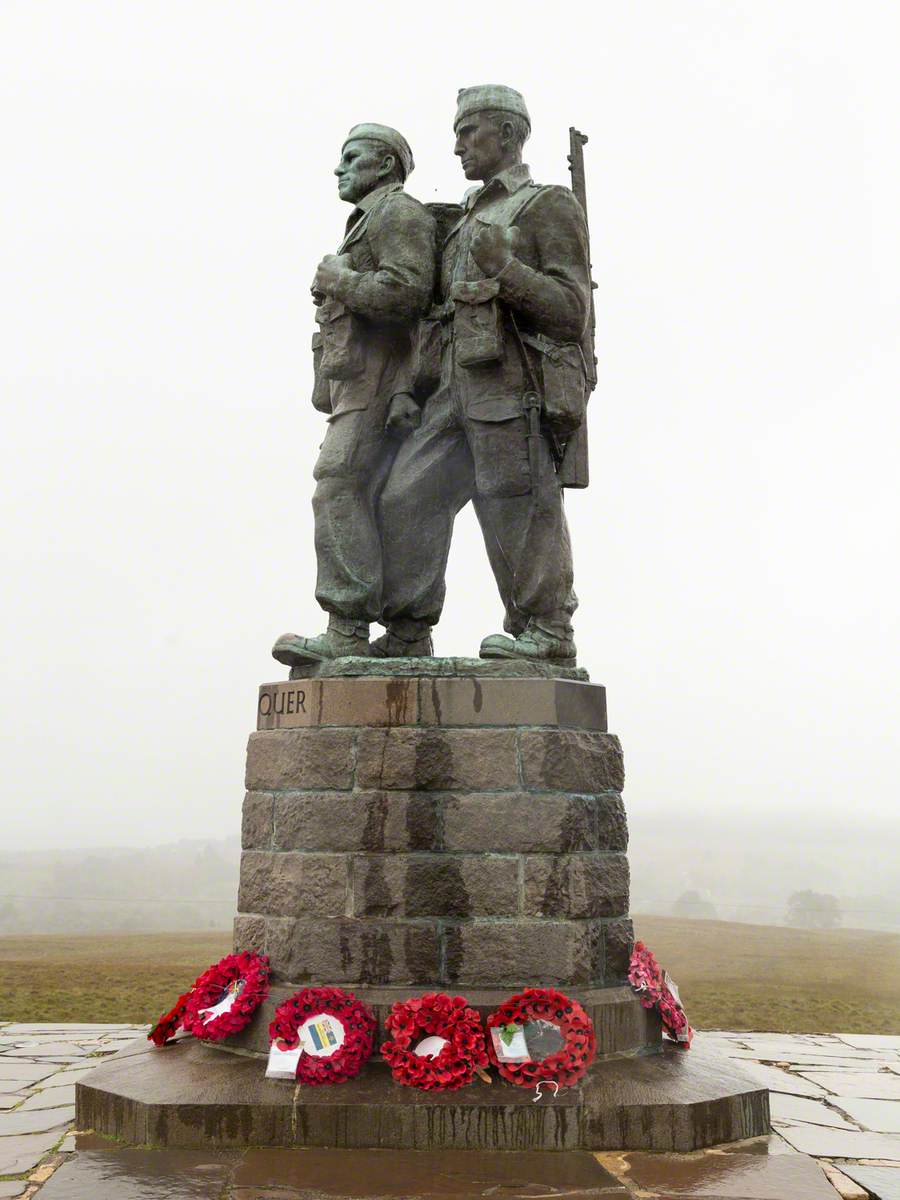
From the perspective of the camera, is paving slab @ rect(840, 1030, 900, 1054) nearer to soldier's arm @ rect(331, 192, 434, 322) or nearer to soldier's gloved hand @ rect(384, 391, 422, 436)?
soldier's gloved hand @ rect(384, 391, 422, 436)

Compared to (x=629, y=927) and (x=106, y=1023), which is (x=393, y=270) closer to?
(x=629, y=927)

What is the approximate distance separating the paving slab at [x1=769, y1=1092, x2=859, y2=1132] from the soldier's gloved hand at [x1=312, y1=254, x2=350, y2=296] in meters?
4.51

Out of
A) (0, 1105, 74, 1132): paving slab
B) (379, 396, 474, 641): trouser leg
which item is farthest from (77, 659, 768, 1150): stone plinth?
(379, 396, 474, 641): trouser leg

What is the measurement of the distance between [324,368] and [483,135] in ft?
4.68

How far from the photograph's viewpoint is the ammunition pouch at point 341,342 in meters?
5.93

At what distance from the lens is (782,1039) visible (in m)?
8.09

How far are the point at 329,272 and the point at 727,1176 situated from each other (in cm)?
440

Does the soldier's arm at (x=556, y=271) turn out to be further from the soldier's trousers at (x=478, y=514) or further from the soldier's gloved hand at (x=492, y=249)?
the soldier's trousers at (x=478, y=514)

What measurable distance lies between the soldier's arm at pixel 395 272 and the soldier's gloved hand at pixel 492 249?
1.14ft

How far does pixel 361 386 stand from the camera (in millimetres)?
5984

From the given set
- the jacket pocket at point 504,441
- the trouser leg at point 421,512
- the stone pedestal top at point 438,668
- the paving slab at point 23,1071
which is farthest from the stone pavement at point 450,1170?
the jacket pocket at point 504,441

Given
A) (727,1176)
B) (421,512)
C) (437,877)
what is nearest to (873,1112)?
(727,1176)

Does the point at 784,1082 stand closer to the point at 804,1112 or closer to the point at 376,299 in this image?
the point at 804,1112

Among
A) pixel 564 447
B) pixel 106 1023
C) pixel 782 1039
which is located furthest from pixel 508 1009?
pixel 106 1023
